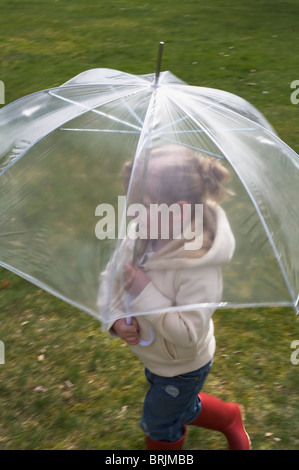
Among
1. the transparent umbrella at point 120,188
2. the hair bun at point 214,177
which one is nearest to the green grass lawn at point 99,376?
the transparent umbrella at point 120,188

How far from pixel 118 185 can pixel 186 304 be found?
52 centimetres

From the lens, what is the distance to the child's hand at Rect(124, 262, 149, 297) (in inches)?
88.5

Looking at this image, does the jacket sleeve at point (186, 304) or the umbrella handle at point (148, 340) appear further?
the umbrella handle at point (148, 340)

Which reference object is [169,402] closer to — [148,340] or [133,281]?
[148,340]

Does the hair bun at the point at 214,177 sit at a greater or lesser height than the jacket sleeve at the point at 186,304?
greater

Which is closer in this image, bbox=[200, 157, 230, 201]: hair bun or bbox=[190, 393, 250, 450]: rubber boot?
bbox=[200, 157, 230, 201]: hair bun

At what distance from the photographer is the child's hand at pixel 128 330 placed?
2461mm

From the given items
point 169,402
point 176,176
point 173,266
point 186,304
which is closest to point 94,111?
point 176,176

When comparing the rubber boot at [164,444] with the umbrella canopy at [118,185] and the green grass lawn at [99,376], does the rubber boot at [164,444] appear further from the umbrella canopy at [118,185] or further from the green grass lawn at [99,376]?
the umbrella canopy at [118,185]

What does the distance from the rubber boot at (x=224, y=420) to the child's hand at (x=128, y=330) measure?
75 cm

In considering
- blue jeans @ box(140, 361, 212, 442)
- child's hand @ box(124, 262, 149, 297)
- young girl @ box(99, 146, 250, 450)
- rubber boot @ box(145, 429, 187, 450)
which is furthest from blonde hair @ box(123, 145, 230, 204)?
rubber boot @ box(145, 429, 187, 450)

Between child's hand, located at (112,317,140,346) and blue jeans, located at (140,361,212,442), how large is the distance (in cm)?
25

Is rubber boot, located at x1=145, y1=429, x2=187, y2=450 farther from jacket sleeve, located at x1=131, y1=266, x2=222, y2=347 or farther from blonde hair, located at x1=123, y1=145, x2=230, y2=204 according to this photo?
blonde hair, located at x1=123, y1=145, x2=230, y2=204

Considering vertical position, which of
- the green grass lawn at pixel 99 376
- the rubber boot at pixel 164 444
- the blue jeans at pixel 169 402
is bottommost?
the green grass lawn at pixel 99 376
